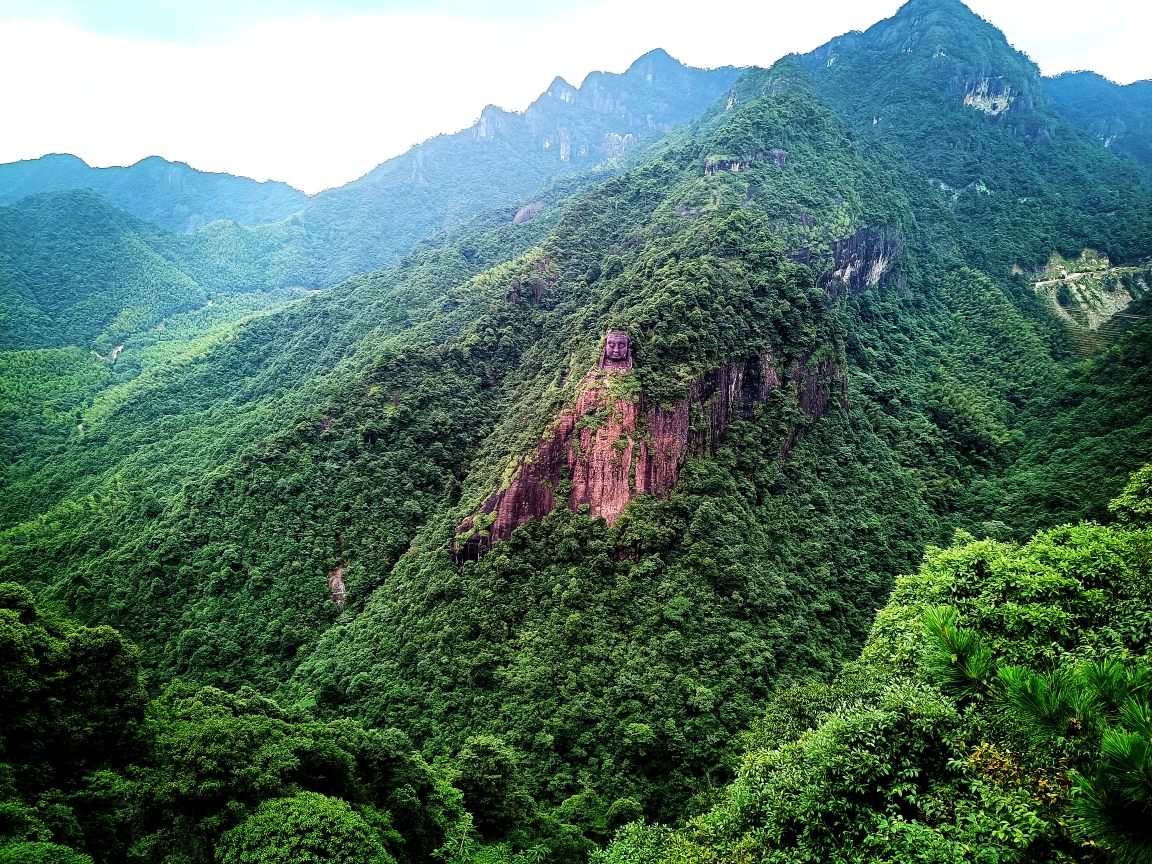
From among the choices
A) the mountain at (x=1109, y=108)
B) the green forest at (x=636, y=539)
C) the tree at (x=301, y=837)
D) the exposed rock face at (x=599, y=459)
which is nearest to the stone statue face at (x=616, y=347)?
the green forest at (x=636, y=539)

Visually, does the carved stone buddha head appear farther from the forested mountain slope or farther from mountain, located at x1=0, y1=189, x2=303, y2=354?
mountain, located at x1=0, y1=189, x2=303, y2=354

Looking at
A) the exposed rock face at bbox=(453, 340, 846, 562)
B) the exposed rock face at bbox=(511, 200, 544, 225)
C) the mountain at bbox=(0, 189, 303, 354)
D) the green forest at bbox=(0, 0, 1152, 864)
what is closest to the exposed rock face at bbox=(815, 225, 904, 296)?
the green forest at bbox=(0, 0, 1152, 864)

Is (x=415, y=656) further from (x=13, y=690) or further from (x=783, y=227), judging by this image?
(x=783, y=227)

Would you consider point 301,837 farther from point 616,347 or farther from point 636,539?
point 616,347

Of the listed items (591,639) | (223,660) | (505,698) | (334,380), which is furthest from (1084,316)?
(223,660)

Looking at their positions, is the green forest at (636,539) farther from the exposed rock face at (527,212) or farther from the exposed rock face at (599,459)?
the exposed rock face at (527,212)

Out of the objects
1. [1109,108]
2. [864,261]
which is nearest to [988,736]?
[864,261]
